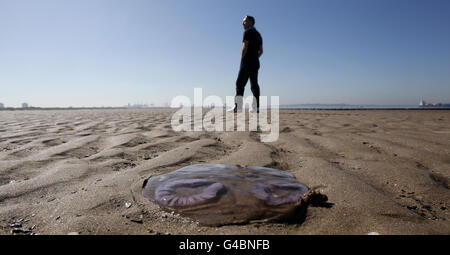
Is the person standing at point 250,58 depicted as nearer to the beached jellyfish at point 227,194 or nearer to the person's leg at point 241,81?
the person's leg at point 241,81

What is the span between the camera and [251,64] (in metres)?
5.34

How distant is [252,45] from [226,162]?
3.95 meters

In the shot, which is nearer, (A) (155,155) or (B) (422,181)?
(B) (422,181)

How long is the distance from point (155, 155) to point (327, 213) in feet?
4.75

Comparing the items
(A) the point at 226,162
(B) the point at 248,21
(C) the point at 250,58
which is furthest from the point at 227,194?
(B) the point at 248,21

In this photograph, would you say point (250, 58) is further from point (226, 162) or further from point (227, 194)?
point (227, 194)

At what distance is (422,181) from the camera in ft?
4.37

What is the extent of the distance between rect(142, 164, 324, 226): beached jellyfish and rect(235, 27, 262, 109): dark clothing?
419cm

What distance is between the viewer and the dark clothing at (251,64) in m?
5.13

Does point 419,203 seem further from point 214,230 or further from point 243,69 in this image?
point 243,69

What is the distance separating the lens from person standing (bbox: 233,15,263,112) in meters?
5.09

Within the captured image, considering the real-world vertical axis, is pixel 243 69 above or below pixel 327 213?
above
